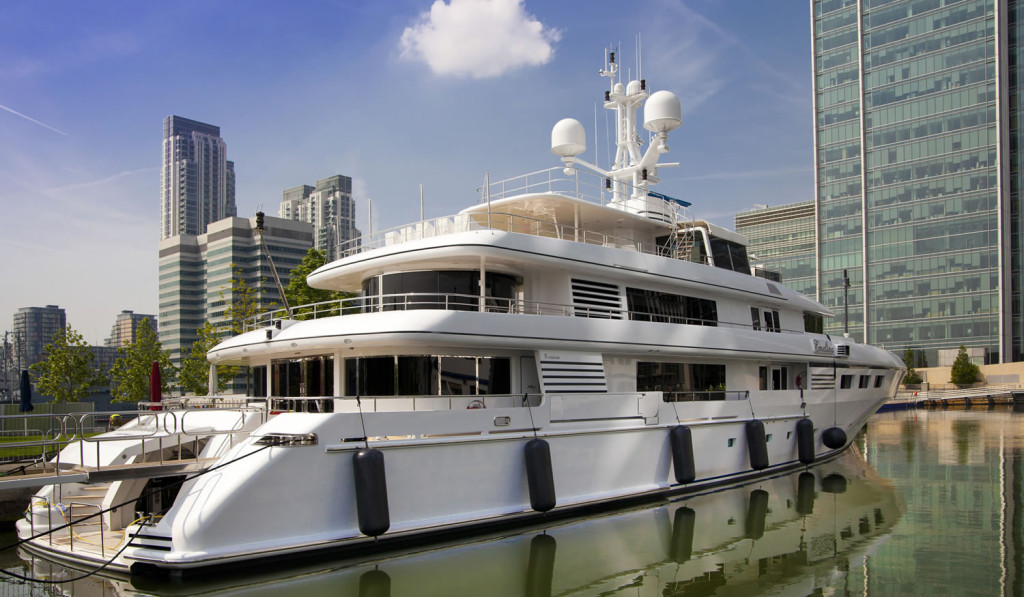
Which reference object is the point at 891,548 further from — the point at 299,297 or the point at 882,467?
the point at 299,297

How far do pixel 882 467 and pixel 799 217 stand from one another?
61789 mm

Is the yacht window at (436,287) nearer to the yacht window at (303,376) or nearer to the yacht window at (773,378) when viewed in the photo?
Result: the yacht window at (303,376)

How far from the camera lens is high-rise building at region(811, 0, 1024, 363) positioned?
6184cm

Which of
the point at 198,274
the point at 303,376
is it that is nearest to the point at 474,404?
the point at 303,376

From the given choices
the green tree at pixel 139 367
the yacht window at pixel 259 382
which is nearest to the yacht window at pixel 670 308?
the yacht window at pixel 259 382

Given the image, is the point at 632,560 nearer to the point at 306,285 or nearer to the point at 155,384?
the point at 155,384

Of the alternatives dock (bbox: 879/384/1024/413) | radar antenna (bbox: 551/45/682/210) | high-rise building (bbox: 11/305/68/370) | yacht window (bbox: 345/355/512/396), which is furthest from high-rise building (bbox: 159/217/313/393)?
yacht window (bbox: 345/355/512/396)

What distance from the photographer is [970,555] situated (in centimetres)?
1048

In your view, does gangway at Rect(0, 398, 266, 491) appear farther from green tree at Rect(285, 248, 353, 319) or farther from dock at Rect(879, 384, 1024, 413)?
dock at Rect(879, 384, 1024, 413)

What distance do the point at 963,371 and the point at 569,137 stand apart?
52122mm

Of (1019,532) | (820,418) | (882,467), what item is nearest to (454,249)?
(1019,532)

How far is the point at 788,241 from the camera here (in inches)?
3036

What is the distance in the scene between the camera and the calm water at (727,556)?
935cm

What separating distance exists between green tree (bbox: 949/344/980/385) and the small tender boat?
47.0 metres
